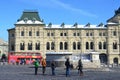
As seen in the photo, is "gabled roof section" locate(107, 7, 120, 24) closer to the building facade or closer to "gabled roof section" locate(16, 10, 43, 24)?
the building facade

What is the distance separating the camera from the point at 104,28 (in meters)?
94.8

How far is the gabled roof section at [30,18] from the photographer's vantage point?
309ft

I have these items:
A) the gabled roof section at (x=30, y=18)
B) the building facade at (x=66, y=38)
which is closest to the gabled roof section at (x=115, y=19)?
the building facade at (x=66, y=38)

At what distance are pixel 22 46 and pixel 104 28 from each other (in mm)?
21922

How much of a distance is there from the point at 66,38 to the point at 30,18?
1099cm

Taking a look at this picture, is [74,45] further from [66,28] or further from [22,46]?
[22,46]

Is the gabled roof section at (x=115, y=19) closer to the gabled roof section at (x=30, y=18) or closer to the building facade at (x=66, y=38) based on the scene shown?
the building facade at (x=66, y=38)

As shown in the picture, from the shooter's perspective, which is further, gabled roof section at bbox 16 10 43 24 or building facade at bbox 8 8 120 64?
gabled roof section at bbox 16 10 43 24

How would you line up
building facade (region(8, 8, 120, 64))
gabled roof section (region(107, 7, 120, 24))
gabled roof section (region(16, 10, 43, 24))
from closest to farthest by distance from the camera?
building facade (region(8, 8, 120, 64)), gabled roof section (region(16, 10, 43, 24)), gabled roof section (region(107, 7, 120, 24))

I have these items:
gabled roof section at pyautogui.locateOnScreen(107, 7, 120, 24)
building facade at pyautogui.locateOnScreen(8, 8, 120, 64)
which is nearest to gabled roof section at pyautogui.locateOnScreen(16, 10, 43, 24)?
building facade at pyautogui.locateOnScreen(8, 8, 120, 64)

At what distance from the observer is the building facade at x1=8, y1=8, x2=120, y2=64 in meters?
92.9

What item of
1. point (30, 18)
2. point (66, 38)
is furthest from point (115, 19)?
point (30, 18)

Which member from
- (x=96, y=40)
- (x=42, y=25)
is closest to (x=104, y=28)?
(x=96, y=40)

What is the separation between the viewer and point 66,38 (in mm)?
94438
